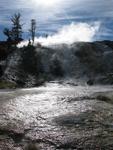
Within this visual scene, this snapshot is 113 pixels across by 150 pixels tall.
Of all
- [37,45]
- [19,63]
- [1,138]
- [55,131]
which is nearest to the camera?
[1,138]

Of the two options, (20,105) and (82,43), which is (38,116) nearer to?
(20,105)

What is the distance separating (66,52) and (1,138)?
59.6 metres

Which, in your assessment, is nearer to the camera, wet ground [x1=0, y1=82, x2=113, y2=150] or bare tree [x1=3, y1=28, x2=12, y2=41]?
wet ground [x1=0, y1=82, x2=113, y2=150]

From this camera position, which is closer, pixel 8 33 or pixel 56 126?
pixel 56 126

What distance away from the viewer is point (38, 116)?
19.8m

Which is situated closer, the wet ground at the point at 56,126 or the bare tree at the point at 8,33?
the wet ground at the point at 56,126

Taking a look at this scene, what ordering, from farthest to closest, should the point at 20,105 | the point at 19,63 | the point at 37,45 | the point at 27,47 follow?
the point at 37,45 → the point at 27,47 → the point at 19,63 → the point at 20,105

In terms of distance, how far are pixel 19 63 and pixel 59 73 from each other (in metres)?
7.78

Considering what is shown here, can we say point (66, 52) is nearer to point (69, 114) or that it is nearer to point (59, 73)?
point (59, 73)

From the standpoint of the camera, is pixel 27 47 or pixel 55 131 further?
pixel 27 47

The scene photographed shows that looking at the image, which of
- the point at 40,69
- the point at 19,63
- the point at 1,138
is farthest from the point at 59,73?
the point at 1,138

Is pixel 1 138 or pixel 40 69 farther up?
pixel 1 138

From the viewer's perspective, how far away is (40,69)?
6725 centimetres

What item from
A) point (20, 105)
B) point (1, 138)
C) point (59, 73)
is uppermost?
point (1, 138)
